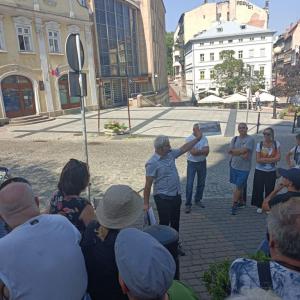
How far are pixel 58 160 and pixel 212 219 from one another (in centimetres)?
668

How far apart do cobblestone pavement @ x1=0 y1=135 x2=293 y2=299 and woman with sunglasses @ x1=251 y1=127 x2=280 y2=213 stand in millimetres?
399

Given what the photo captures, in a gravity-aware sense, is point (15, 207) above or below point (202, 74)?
below

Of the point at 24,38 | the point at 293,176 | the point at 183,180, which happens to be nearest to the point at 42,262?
the point at 293,176

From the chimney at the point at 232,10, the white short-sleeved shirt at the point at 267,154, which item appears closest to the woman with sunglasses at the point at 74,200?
the white short-sleeved shirt at the point at 267,154

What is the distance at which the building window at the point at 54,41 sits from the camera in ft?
80.9

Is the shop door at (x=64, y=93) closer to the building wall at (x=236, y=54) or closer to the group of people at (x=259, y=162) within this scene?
the group of people at (x=259, y=162)

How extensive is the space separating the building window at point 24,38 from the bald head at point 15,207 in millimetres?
23032

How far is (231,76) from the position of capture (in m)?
48.2

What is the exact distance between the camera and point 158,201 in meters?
4.53

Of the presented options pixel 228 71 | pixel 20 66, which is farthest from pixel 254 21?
pixel 20 66

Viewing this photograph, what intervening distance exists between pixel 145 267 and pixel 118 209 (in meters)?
0.74

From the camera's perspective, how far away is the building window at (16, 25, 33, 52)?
73.0ft

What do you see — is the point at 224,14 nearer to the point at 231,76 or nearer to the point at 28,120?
the point at 231,76

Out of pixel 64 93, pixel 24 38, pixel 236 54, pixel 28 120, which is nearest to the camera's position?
pixel 28 120
